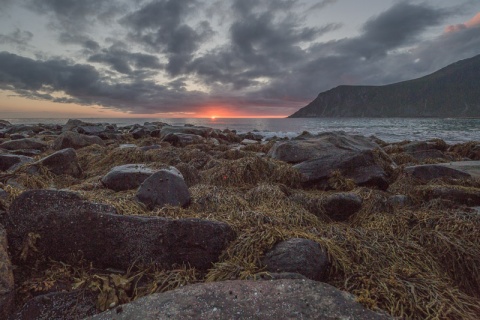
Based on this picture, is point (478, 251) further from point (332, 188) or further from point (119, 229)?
point (119, 229)

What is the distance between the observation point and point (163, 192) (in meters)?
3.63

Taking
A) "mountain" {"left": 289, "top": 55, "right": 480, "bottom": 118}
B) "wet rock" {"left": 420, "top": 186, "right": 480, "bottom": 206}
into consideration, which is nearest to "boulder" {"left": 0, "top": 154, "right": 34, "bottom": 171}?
"wet rock" {"left": 420, "top": 186, "right": 480, "bottom": 206}

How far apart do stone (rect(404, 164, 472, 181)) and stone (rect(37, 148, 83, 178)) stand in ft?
23.2

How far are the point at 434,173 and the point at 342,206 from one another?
2.93m

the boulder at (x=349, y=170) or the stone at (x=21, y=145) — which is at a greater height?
the stone at (x=21, y=145)

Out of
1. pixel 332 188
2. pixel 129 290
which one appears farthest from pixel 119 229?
pixel 332 188

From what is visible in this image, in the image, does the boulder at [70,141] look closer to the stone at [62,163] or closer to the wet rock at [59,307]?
the stone at [62,163]

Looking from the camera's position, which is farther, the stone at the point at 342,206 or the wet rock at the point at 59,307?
the stone at the point at 342,206

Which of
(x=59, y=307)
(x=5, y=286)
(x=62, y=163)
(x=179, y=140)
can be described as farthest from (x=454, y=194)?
(x=179, y=140)

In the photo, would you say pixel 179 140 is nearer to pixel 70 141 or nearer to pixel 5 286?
pixel 70 141

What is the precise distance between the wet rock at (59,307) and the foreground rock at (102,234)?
38 centimetres

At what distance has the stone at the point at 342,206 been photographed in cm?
384

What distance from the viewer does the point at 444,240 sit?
9.73 feet

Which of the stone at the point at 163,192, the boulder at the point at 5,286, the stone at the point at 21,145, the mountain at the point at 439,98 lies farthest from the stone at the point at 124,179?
the mountain at the point at 439,98
